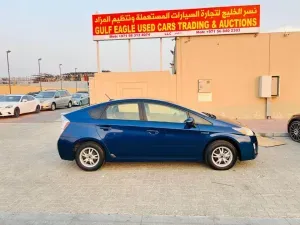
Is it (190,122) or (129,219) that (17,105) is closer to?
(190,122)

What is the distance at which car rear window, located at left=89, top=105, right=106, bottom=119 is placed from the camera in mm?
5102

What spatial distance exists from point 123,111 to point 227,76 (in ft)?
25.4

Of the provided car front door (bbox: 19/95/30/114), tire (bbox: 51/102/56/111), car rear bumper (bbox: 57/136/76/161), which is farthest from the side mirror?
tire (bbox: 51/102/56/111)

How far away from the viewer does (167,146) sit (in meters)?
4.93

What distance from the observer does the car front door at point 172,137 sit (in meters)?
4.90

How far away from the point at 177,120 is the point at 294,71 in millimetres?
8793

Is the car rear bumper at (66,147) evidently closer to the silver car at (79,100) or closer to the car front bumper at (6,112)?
the car front bumper at (6,112)

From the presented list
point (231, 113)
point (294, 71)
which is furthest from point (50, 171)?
point (294, 71)

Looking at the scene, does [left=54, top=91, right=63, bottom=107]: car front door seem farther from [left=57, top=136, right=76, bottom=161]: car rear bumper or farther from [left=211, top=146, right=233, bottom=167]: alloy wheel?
[left=211, top=146, right=233, bottom=167]: alloy wheel

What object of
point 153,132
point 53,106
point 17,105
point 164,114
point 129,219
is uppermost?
point 164,114

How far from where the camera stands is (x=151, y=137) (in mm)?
4914

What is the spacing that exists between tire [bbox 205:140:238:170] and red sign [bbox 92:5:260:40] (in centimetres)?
755

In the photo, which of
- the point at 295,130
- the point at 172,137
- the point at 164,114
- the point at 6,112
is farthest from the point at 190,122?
the point at 6,112

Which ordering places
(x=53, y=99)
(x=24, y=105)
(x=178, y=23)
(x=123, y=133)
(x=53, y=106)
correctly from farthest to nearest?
(x=53, y=99) < (x=53, y=106) < (x=24, y=105) < (x=178, y=23) < (x=123, y=133)
